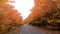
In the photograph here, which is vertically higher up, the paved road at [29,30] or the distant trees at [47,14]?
the distant trees at [47,14]

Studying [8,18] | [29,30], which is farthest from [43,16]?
[8,18]

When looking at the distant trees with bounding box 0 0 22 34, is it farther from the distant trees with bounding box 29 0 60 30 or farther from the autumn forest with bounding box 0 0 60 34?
the distant trees with bounding box 29 0 60 30

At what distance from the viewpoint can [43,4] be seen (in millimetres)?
1721

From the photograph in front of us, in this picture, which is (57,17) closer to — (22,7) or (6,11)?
(22,7)

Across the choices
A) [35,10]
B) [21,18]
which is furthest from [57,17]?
[21,18]

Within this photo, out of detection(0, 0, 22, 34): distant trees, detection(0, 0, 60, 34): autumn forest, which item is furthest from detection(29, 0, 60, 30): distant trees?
detection(0, 0, 22, 34): distant trees

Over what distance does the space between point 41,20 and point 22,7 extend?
247 millimetres

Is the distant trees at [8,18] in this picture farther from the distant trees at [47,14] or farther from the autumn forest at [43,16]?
the distant trees at [47,14]

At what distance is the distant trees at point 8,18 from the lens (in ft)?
5.16

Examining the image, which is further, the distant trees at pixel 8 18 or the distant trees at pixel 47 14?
the distant trees at pixel 47 14

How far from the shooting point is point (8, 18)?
1609 mm

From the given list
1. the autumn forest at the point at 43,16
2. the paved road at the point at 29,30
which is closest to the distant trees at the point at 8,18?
the autumn forest at the point at 43,16

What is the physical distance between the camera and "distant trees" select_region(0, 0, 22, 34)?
1.57 meters

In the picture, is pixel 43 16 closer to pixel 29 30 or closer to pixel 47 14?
pixel 47 14
